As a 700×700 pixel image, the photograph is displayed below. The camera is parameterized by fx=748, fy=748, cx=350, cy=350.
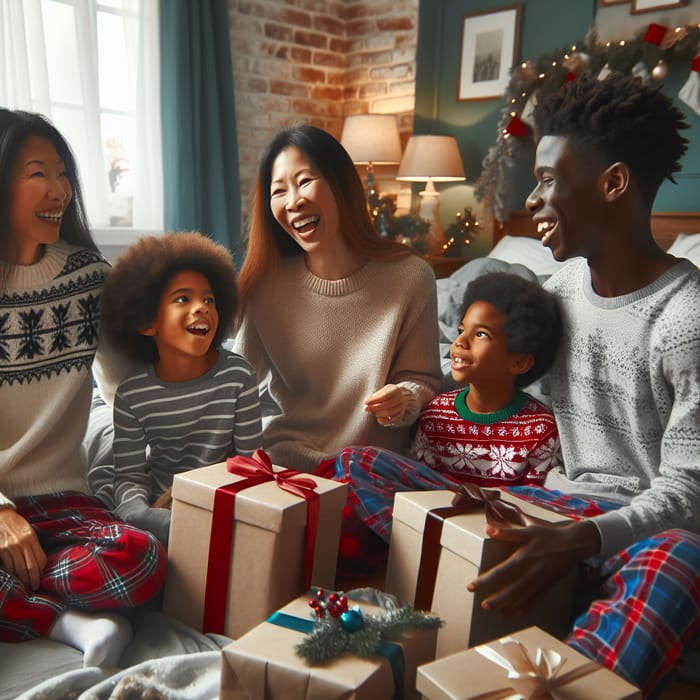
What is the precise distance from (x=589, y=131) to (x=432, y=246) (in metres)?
2.48

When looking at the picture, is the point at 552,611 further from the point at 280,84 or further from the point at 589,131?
the point at 280,84

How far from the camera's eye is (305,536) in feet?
3.90

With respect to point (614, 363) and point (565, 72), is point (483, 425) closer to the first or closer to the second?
point (614, 363)

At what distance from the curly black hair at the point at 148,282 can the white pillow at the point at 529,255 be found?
1.51 metres

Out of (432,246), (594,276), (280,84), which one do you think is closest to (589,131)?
(594,276)

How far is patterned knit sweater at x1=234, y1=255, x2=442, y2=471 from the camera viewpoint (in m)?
1.63

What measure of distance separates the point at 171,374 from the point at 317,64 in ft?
10.7

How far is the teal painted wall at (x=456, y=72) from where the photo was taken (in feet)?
11.4

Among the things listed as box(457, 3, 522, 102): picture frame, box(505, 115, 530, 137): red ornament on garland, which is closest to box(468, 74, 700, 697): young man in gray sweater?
box(505, 115, 530, 137): red ornament on garland

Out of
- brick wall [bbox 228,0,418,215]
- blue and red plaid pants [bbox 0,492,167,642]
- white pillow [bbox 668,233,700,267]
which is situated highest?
brick wall [bbox 228,0,418,215]

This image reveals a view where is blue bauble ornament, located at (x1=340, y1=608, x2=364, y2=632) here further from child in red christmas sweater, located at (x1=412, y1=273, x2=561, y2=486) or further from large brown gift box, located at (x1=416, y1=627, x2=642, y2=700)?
child in red christmas sweater, located at (x1=412, y1=273, x2=561, y2=486)

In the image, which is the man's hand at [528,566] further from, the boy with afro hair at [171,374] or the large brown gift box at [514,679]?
the boy with afro hair at [171,374]

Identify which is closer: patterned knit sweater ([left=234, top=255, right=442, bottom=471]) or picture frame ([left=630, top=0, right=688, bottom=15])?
patterned knit sweater ([left=234, top=255, right=442, bottom=471])

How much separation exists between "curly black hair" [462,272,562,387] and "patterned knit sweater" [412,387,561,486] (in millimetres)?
89
